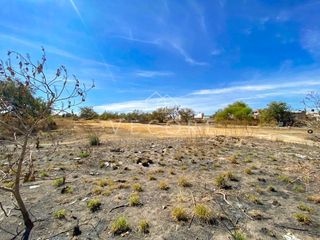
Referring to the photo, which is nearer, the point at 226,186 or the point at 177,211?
the point at 177,211

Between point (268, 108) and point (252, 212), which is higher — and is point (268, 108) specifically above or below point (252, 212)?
above

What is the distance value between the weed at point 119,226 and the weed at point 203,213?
1.10 meters

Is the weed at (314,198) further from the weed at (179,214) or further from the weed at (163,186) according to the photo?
the weed at (163,186)

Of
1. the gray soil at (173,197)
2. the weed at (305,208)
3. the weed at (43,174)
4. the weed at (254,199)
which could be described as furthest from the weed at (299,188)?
the weed at (43,174)

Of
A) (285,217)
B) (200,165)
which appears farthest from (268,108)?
(285,217)

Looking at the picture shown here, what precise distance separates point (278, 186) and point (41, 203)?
495cm

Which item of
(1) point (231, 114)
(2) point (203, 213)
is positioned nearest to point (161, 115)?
(1) point (231, 114)

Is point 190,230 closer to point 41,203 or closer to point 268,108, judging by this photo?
point 41,203

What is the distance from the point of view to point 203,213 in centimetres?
415

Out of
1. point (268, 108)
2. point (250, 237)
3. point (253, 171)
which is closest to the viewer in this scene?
point (250, 237)

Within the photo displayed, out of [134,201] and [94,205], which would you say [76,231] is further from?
[134,201]

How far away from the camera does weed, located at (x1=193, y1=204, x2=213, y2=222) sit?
408 cm

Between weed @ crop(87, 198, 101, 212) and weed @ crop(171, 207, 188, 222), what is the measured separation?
1332mm

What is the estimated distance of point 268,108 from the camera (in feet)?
153
